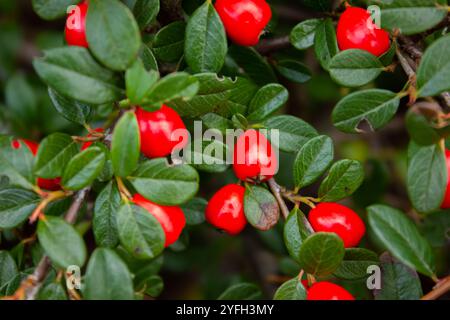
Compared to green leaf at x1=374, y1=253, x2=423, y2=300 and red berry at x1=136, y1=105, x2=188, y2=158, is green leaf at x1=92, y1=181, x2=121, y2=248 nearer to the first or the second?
red berry at x1=136, y1=105, x2=188, y2=158

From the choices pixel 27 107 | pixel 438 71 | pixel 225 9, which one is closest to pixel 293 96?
pixel 27 107

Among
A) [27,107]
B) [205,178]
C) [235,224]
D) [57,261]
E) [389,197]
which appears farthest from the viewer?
[389,197]

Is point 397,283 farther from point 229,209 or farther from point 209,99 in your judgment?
point 209,99

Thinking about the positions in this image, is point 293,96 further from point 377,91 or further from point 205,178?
point 377,91

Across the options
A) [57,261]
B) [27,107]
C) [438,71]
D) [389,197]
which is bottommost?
[389,197]

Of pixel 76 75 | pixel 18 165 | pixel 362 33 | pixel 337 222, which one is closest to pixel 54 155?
pixel 18 165

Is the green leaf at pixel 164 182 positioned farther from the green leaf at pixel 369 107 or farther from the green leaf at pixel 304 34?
the green leaf at pixel 304 34
